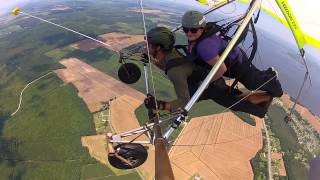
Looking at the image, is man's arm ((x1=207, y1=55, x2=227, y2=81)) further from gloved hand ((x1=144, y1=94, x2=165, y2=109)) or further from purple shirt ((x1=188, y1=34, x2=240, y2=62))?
gloved hand ((x1=144, y1=94, x2=165, y2=109))

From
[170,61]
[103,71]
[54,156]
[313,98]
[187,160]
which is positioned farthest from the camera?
[313,98]

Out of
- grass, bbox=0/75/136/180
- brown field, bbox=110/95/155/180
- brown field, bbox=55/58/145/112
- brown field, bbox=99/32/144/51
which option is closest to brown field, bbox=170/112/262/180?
brown field, bbox=110/95/155/180

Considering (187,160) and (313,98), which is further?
(313,98)

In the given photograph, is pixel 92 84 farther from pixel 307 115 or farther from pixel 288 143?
pixel 307 115

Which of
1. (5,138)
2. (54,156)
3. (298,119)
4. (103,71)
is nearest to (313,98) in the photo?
(298,119)

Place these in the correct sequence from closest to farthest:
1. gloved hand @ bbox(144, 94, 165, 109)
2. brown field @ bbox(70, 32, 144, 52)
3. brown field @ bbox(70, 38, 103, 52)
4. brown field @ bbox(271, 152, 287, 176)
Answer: gloved hand @ bbox(144, 94, 165, 109) → brown field @ bbox(271, 152, 287, 176) → brown field @ bbox(70, 32, 144, 52) → brown field @ bbox(70, 38, 103, 52)

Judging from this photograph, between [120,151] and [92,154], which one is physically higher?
[120,151]

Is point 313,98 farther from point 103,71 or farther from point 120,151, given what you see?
point 120,151
